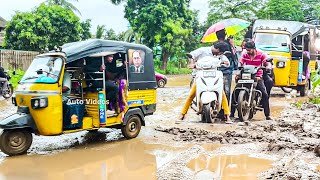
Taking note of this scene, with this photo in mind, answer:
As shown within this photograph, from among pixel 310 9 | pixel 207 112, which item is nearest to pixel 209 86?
pixel 207 112

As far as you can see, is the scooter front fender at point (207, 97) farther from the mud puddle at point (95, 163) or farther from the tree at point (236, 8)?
the tree at point (236, 8)

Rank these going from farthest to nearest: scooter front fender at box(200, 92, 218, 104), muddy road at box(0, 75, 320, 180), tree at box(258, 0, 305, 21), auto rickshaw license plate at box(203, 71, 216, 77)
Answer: tree at box(258, 0, 305, 21)
auto rickshaw license plate at box(203, 71, 216, 77)
scooter front fender at box(200, 92, 218, 104)
muddy road at box(0, 75, 320, 180)

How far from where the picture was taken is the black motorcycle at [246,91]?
29.4 ft

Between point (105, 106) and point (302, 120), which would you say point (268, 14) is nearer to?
point (302, 120)

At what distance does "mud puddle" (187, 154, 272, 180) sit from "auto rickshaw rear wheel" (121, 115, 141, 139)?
188cm

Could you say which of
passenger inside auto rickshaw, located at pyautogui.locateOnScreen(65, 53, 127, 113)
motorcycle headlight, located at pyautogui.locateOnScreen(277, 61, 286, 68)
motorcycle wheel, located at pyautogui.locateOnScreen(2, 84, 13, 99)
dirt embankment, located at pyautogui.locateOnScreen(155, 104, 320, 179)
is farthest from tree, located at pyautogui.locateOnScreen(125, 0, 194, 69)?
passenger inside auto rickshaw, located at pyautogui.locateOnScreen(65, 53, 127, 113)

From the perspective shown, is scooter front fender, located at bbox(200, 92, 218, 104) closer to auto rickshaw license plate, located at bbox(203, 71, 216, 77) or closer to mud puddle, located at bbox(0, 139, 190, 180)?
auto rickshaw license plate, located at bbox(203, 71, 216, 77)

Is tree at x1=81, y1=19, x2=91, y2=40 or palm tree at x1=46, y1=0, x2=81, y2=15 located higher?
palm tree at x1=46, y1=0, x2=81, y2=15

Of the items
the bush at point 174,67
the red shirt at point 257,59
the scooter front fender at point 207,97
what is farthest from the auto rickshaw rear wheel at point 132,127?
the bush at point 174,67

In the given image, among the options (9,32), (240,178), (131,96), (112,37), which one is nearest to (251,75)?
(131,96)

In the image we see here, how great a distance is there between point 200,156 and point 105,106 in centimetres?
195

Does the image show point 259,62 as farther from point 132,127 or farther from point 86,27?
point 86,27

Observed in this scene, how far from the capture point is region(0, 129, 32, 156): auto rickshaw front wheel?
19.5ft

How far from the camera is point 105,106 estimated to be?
6812mm
